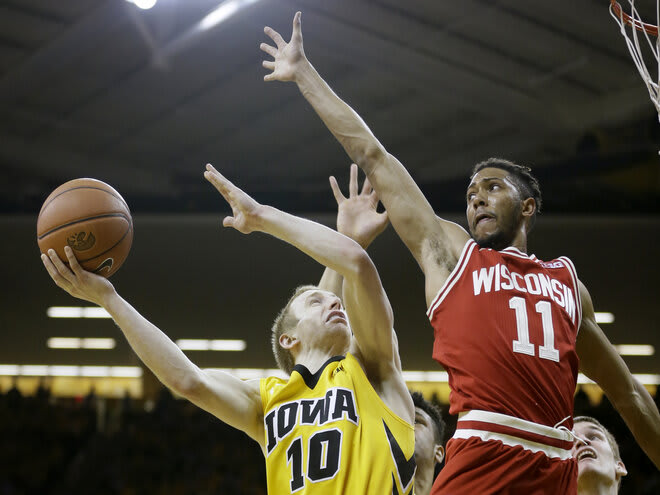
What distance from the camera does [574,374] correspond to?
2.64 meters

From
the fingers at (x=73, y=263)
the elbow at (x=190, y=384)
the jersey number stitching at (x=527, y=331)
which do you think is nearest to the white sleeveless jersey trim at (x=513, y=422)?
the jersey number stitching at (x=527, y=331)

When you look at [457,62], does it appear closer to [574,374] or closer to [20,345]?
[574,374]

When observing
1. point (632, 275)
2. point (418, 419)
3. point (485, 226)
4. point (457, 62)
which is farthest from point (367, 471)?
point (632, 275)

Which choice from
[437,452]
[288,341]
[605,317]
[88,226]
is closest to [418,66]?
[605,317]

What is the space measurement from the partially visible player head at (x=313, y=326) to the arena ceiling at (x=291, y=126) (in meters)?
6.70

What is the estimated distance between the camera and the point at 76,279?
2953 mm

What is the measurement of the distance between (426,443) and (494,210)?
5.39 feet

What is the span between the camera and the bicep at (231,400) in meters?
2.97

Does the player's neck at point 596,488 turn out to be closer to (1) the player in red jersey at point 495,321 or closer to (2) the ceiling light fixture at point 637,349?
(1) the player in red jersey at point 495,321

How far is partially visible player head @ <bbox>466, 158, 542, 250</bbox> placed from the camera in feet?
9.25

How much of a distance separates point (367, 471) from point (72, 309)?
1056 cm

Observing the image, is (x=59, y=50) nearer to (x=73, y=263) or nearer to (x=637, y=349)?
(x=73, y=263)

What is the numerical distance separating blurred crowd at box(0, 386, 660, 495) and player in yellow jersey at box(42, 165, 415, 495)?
8.06 m

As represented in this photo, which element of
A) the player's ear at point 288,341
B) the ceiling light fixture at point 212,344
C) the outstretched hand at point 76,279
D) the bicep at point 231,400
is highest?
the ceiling light fixture at point 212,344
